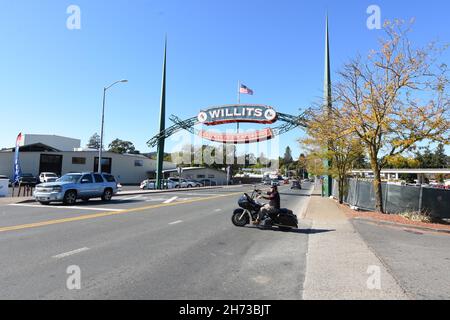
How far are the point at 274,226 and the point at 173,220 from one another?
3952 millimetres

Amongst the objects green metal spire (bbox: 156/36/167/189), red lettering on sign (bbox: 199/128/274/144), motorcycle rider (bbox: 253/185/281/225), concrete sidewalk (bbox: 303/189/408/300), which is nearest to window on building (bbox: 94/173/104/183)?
motorcycle rider (bbox: 253/185/281/225)

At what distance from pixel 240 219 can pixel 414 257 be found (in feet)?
19.3

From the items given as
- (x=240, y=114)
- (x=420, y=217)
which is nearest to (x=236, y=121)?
(x=240, y=114)

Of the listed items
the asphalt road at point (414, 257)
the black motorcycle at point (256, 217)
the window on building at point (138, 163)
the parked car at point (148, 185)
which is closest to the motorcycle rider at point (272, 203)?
the black motorcycle at point (256, 217)

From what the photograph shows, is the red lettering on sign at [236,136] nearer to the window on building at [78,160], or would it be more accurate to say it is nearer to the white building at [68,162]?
the white building at [68,162]

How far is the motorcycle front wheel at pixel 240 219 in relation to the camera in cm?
1259

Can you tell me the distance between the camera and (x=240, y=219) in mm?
12578

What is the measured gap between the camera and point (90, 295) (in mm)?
5137

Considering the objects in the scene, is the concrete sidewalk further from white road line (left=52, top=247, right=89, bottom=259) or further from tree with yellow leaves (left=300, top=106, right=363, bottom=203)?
tree with yellow leaves (left=300, top=106, right=363, bottom=203)

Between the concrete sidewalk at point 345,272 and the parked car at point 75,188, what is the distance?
14.4m

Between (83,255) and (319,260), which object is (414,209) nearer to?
(319,260)

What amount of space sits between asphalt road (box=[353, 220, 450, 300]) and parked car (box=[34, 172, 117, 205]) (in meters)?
15.0

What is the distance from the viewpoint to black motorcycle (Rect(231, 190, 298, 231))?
466 inches

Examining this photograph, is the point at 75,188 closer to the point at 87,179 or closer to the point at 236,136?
the point at 87,179
